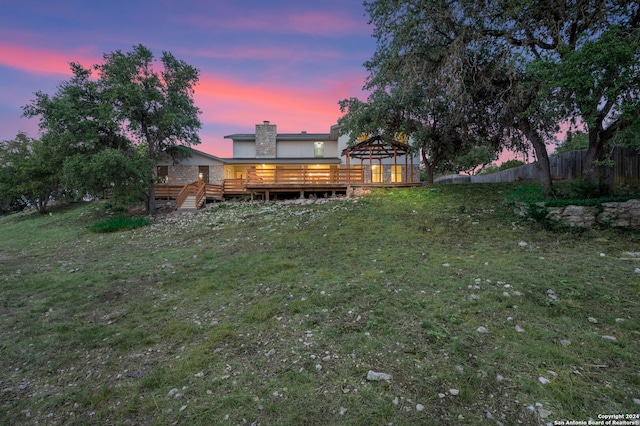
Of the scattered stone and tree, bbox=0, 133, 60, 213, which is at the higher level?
tree, bbox=0, 133, 60, 213

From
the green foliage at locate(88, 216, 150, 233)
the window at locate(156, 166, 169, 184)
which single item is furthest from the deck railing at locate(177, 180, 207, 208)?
the window at locate(156, 166, 169, 184)

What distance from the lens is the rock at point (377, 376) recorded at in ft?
9.45

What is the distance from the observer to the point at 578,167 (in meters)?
14.3

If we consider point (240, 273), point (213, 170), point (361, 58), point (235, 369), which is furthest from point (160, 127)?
point (235, 369)

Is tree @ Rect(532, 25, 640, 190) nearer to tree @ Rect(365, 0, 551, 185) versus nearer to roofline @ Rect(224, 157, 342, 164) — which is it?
tree @ Rect(365, 0, 551, 185)

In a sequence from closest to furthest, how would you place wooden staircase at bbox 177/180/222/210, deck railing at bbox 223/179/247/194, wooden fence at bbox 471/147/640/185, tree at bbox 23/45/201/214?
wooden fence at bbox 471/147/640/185 < tree at bbox 23/45/201/214 < wooden staircase at bbox 177/180/222/210 < deck railing at bbox 223/179/247/194

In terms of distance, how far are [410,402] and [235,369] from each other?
6.24 feet

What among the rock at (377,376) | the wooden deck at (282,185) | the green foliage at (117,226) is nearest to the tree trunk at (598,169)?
the wooden deck at (282,185)

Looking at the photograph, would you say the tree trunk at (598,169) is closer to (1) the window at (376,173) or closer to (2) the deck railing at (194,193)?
(1) the window at (376,173)

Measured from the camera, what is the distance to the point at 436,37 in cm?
1096

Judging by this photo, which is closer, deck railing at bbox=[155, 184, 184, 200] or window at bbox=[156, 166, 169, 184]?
deck railing at bbox=[155, 184, 184, 200]

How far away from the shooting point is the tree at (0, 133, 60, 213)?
2217 centimetres

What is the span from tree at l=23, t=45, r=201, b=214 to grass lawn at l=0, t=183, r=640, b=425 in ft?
35.5

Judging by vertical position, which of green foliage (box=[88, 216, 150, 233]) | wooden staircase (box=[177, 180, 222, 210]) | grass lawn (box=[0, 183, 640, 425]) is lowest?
grass lawn (box=[0, 183, 640, 425])
